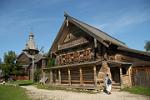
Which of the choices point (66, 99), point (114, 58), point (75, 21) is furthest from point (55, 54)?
point (66, 99)

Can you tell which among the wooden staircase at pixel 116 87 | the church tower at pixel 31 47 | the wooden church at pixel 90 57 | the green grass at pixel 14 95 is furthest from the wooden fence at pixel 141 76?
the church tower at pixel 31 47

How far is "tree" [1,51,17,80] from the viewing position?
163 ft

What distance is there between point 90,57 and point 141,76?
7.63 m

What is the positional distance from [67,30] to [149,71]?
14920 millimetres

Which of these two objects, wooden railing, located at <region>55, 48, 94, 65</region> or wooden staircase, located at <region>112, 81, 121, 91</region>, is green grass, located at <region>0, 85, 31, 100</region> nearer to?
wooden railing, located at <region>55, 48, 94, 65</region>

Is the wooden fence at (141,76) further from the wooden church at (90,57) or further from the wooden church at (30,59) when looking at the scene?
the wooden church at (30,59)

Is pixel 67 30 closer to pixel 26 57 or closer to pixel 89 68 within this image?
pixel 89 68

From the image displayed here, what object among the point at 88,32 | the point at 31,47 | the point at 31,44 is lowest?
the point at 88,32

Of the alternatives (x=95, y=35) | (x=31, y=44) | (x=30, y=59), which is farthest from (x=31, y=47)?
(x=95, y=35)

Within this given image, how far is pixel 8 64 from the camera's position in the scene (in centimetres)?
5000

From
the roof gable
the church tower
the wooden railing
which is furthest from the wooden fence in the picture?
the church tower

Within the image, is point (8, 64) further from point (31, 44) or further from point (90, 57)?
point (90, 57)

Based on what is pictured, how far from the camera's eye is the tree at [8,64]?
49.6 meters

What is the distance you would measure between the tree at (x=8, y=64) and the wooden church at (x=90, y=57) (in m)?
18.3
